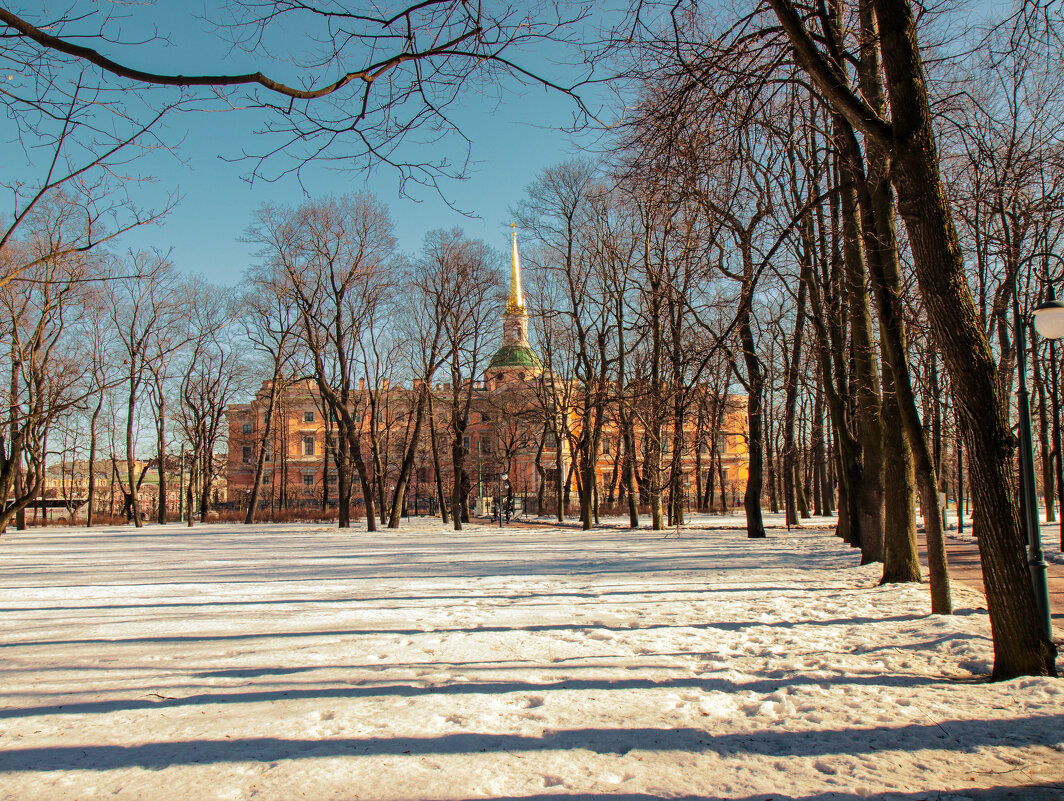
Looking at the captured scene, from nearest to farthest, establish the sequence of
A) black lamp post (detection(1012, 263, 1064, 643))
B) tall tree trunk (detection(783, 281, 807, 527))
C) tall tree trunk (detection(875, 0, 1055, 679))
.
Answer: tall tree trunk (detection(875, 0, 1055, 679)) → black lamp post (detection(1012, 263, 1064, 643)) → tall tree trunk (detection(783, 281, 807, 527))

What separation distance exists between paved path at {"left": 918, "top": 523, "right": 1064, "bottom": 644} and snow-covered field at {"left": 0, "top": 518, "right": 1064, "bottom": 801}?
0.73 metres

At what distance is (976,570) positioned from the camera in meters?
11.6

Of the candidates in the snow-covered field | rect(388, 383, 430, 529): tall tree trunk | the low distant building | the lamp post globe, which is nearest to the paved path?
the snow-covered field

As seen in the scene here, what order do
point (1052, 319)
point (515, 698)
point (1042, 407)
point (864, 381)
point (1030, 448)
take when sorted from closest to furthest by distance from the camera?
1. point (515, 698)
2. point (1030, 448)
3. point (1052, 319)
4. point (864, 381)
5. point (1042, 407)

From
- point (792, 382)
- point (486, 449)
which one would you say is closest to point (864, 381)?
point (792, 382)

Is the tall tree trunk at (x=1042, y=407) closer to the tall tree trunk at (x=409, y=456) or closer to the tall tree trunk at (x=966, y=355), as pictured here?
the tall tree trunk at (x=966, y=355)

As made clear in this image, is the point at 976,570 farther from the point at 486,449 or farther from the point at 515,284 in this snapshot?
the point at 486,449

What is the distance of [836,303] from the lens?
14430 mm

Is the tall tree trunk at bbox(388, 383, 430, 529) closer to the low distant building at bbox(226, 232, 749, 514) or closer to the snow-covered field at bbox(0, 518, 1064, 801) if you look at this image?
the low distant building at bbox(226, 232, 749, 514)

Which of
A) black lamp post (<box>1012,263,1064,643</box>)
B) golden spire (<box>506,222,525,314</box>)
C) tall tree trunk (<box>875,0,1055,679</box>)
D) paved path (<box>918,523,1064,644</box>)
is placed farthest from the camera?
golden spire (<box>506,222,525,314</box>)

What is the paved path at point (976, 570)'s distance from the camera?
7.53 meters

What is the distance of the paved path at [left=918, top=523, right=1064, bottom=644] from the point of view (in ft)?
24.7

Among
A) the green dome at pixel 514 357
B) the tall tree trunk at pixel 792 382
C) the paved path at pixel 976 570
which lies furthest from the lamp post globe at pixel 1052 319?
the green dome at pixel 514 357

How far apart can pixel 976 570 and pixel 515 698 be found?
10153 mm
